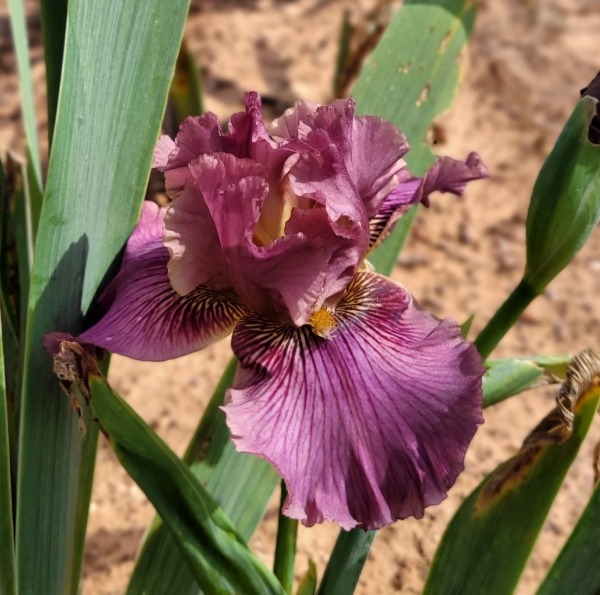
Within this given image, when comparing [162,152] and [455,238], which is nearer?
[162,152]

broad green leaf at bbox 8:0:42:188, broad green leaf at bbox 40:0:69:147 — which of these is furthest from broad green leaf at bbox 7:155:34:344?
broad green leaf at bbox 40:0:69:147

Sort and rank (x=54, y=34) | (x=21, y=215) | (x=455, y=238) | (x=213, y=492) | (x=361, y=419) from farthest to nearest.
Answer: (x=455, y=238), (x=21, y=215), (x=213, y=492), (x=54, y=34), (x=361, y=419)

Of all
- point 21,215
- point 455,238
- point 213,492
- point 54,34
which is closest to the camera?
point 54,34

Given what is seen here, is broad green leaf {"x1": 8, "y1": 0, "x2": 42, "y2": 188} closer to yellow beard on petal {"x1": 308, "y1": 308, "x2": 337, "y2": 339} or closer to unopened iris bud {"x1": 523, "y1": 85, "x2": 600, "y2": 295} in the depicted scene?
yellow beard on petal {"x1": 308, "y1": 308, "x2": 337, "y2": 339}

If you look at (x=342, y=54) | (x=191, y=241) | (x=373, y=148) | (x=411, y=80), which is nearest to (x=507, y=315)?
(x=373, y=148)

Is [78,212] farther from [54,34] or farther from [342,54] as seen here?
[342,54]

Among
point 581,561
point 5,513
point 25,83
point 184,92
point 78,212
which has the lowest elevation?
point 581,561

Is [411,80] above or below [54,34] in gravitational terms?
below
